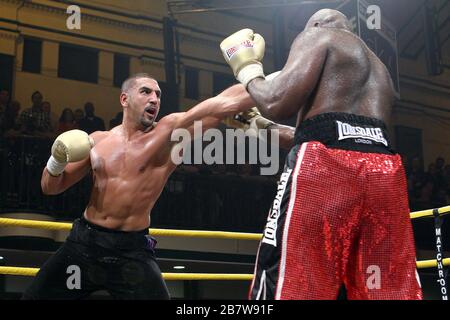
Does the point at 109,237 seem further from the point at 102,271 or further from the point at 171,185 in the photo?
the point at 171,185

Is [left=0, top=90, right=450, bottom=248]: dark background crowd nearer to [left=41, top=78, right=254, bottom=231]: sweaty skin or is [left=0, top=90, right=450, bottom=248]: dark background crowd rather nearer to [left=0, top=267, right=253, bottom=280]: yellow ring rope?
[left=0, top=267, right=253, bottom=280]: yellow ring rope

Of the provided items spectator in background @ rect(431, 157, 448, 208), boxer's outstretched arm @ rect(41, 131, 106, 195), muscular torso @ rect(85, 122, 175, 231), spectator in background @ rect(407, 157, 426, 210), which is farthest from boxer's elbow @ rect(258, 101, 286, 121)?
spectator in background @ rect(431, 157, 448, 208)

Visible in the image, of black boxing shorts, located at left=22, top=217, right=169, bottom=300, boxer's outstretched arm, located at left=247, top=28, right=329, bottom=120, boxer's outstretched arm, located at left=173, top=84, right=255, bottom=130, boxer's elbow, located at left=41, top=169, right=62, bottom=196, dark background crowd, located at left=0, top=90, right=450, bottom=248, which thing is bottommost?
black boxing shorts, located at left=22, top=217, right=169, bottom=300

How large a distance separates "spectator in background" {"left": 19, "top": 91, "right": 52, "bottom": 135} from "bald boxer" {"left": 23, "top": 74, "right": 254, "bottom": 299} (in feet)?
11.8

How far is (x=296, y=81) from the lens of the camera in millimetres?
1776

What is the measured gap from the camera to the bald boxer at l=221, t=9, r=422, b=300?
1.67 meters

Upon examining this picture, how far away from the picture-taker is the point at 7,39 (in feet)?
24.9

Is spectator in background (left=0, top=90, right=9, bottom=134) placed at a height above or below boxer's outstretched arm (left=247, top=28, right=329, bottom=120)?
above

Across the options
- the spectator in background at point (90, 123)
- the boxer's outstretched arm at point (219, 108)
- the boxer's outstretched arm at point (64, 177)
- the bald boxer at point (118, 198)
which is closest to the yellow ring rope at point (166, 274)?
the bald boxer at point (118, 198)

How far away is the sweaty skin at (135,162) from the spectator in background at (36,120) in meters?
3.59

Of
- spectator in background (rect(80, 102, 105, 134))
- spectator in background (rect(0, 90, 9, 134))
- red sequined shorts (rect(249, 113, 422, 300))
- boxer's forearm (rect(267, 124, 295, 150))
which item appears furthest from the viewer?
spectator in background (rect(80, 102, 105, 134))

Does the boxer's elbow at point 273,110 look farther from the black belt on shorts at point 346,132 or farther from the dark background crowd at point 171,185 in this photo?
the dark background crowd at point 171,185

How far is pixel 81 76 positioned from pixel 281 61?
2578 millimetres

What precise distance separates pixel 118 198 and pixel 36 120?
4.06 metres
